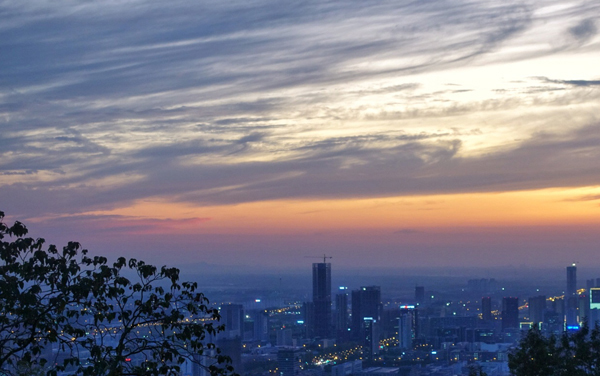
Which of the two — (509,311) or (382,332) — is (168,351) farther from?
(509,311)

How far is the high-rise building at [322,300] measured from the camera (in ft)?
314

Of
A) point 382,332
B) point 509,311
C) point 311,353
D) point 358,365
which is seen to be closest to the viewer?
point 358,365

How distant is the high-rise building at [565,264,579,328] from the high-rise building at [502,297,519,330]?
22.5 feet

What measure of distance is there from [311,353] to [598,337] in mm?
58025

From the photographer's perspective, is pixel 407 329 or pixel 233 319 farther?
pixel 233 319

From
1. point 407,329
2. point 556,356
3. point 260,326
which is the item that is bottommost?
point 407,329

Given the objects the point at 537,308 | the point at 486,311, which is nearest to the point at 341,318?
the point at 486,311

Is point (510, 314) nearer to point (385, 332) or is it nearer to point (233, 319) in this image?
point (385, 332)

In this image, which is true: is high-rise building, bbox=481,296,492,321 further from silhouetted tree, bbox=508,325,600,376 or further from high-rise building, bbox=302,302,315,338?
silhouetted tree, bbox=508,325,600,376

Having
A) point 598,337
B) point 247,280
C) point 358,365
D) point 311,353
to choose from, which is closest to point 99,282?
point 598,337

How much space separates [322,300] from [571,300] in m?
36.5

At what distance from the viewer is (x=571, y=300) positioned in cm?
10400

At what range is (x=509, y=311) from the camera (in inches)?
3957

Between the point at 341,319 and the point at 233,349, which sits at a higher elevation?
A: the point at 341,319
